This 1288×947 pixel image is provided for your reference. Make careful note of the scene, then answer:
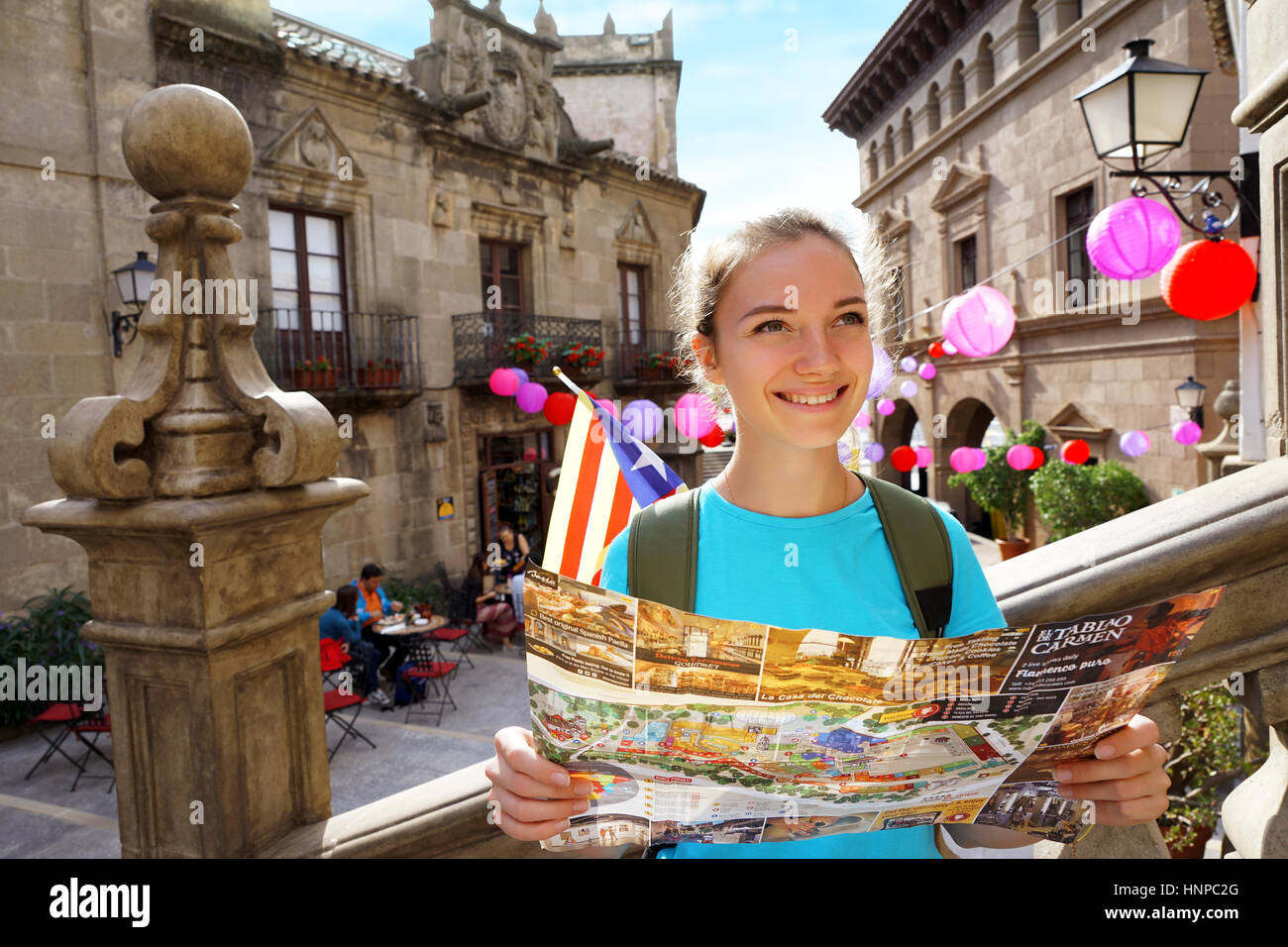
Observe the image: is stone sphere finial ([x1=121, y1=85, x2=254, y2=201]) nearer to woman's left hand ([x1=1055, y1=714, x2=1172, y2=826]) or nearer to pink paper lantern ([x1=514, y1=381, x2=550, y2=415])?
woman's left hand ([x1=1055, y1=714, x2=1172, y2=826])

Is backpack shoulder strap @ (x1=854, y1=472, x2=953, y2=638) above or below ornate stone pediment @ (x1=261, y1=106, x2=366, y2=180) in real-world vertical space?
below

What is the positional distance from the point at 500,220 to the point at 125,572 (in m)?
13.9

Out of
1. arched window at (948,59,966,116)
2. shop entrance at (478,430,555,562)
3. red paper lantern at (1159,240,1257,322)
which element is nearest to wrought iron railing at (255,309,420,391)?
shop entrance at (478,430,555,562)

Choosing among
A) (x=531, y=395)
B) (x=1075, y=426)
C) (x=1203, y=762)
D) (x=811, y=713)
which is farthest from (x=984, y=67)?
(x=811, y=713)

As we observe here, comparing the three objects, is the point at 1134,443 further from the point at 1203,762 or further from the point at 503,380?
the point at 1203,762

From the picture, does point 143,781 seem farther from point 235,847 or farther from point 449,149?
point 449,149

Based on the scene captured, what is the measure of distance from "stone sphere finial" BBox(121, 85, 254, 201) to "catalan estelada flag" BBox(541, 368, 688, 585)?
135cm

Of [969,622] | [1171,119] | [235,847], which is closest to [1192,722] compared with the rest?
[969,622]

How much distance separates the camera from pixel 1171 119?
6.03 metres

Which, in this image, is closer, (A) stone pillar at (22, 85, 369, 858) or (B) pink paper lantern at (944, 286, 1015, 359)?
(A) stone pillar at (22, 85, 369, 858)

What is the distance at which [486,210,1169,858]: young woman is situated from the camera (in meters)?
1.37

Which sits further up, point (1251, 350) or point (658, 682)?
point (1251, 350)
